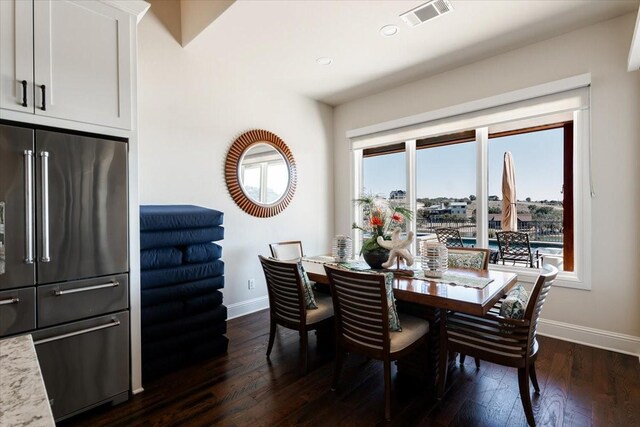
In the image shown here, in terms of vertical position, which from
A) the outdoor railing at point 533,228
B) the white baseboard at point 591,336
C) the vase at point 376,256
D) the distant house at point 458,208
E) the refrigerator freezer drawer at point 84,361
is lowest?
the white baseboard at point 591,336

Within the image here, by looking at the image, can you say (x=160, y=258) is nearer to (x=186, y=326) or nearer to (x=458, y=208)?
(x=186, y=326)

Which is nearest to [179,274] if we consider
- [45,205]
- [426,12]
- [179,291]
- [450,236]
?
[179,291]

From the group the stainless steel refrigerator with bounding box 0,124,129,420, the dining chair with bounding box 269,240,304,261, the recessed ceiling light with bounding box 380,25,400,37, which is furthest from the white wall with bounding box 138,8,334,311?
the recessed ceiling light with bounding box 380,25,400,37

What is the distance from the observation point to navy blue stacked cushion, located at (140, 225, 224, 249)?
235 centimetres

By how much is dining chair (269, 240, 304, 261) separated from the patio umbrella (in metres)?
2.41

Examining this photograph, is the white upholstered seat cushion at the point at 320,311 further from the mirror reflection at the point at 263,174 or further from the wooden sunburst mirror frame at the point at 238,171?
the mirror reflection at the point at 263,174

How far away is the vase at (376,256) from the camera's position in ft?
8.84

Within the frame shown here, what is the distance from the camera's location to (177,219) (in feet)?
8.16

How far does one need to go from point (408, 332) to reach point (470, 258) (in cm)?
122

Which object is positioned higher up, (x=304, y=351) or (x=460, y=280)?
(x=460, y=280)

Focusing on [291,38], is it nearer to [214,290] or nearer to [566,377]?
[214,290]

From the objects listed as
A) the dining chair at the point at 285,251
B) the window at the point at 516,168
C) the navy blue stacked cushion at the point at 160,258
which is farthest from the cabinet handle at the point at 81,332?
the window at the point at 516,168

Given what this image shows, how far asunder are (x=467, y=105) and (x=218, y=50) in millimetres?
2799

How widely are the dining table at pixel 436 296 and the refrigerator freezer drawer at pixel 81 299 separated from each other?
4.49 ft
